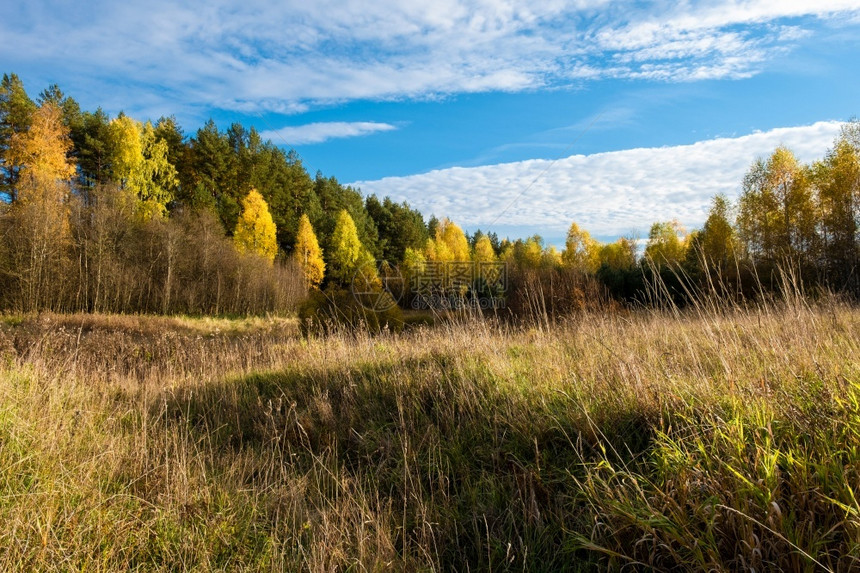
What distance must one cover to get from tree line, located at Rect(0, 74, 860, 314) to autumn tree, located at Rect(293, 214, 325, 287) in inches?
4.0

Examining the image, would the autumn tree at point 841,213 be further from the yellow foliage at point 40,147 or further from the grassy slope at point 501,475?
the yellow foliage at point 40,147

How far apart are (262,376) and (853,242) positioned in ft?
94.0

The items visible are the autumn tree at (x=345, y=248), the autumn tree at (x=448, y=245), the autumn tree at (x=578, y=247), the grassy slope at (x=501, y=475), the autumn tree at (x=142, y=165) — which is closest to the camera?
the grassy slope at (x=501, y=475)

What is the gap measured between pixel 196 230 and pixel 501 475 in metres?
26.1

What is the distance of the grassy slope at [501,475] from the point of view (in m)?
1.98

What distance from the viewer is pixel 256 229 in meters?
31.3

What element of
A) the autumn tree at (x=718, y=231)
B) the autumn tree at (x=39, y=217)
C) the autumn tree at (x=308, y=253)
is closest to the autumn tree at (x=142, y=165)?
the autumn tree at (x=39, y=217)

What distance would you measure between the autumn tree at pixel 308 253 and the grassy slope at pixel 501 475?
98.1ft

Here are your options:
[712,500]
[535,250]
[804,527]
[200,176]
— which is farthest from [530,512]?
[535,250]

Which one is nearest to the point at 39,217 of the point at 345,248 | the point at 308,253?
the point at 308,253

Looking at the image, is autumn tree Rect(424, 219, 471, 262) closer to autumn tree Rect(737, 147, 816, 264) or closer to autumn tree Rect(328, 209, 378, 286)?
autumn tree Rect(328, 209, 378, 286)

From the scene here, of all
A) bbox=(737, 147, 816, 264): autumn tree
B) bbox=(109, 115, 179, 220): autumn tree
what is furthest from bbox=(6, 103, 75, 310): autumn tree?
bbox=(737, 147, 816, 264): autumn tree

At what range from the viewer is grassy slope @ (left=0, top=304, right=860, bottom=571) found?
1.98 meters

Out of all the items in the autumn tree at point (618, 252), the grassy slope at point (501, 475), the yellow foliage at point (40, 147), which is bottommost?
the grassy slope at point (501, 475)
